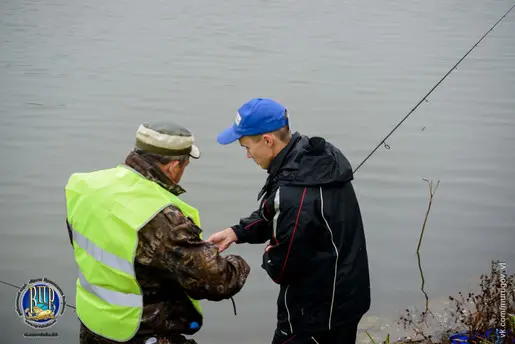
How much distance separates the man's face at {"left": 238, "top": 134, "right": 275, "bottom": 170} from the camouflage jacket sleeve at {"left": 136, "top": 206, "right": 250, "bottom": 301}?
74 cm

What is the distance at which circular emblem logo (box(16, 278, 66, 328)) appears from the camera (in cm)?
518

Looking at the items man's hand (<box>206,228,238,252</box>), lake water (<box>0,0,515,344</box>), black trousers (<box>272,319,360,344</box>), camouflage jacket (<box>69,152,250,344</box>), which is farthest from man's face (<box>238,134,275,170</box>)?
lake water (<box>0,0,515,344</box>)

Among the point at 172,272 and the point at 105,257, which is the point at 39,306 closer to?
the point at 105,257

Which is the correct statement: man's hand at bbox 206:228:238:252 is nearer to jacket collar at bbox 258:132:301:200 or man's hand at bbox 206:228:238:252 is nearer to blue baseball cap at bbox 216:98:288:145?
jacket collar at bbox 258:132:301:200

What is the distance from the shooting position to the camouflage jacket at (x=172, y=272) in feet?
8.26

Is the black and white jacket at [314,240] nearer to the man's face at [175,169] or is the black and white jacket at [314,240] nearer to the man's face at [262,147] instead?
the man's face at [262,147]

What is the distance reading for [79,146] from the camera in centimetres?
951

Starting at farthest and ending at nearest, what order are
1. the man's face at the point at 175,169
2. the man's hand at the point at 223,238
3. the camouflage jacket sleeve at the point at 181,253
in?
the man's hand at the point at 223,238, the man's face at the point at 175,169, the camouflage jacket sleeve at the point at 181,253

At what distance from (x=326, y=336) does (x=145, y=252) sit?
1152mm

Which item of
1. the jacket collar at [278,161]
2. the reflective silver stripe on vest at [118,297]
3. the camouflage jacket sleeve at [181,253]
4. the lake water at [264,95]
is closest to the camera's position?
the camouflage jacket sleeve at [181,253]

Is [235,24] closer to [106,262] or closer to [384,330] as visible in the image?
[384,330]

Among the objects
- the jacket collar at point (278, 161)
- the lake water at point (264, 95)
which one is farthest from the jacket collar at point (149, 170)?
the lake water at point (264, 95)

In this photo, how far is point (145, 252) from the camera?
8.30 feet

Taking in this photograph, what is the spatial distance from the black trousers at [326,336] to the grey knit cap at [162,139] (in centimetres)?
115
